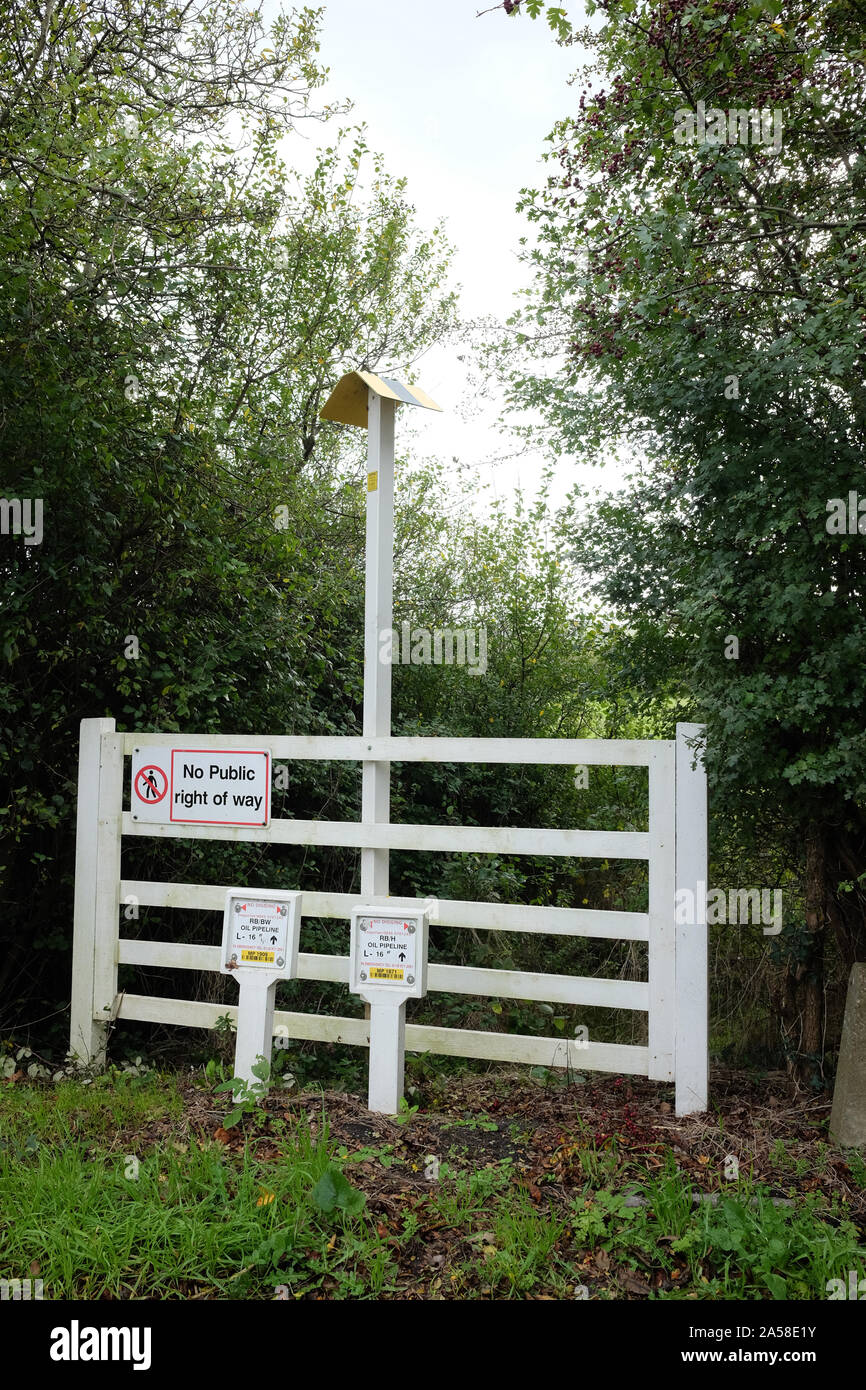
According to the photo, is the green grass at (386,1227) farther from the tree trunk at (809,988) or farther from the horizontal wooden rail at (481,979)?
the tree trunk at (809,988)

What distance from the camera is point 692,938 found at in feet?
13.3

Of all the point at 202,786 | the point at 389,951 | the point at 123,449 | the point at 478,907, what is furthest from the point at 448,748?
the point at 123,449

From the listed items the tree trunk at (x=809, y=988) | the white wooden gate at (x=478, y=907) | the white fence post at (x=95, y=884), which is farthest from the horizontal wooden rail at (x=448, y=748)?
the tree trunk at (x=809, y=988)

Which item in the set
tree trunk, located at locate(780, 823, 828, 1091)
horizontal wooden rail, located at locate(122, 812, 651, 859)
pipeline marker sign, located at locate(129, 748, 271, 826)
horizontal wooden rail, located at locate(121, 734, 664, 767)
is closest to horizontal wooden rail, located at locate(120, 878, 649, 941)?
horizontal wooden rail, located at locate(122, 812, 651, 859)

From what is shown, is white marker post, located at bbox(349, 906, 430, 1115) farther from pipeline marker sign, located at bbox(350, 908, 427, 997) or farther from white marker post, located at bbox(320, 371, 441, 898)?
white marker post, located at bbox(320, 371, 441, 898)

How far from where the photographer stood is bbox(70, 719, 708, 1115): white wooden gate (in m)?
4.09

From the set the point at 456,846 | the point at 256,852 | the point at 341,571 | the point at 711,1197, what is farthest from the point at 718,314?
the point at 341,571

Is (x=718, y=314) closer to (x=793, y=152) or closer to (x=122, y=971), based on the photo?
(x=793, y=152)

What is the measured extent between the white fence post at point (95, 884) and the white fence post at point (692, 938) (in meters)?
2.91

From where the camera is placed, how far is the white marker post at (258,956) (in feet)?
13.9

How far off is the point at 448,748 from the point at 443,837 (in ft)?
1.39

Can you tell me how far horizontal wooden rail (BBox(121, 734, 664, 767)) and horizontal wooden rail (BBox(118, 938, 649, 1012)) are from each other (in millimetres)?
950

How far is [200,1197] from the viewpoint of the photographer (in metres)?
3.24

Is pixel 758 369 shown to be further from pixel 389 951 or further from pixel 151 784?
pixel 151 784
